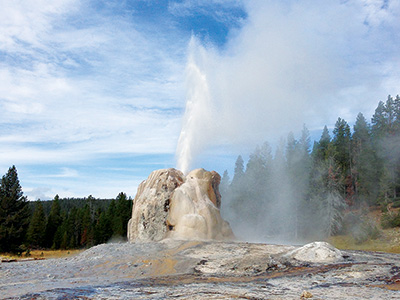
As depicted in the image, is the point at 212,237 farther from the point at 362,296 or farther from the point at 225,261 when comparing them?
the point at 362,296

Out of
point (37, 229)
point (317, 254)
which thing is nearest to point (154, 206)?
point (317, 254)

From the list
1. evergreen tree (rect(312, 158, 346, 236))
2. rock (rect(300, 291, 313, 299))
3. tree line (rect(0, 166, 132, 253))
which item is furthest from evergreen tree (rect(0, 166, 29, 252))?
rock (rect(300, 291, 313, 299))

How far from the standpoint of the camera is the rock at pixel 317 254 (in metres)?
11.5

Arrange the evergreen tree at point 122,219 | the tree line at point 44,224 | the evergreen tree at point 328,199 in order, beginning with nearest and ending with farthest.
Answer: the tree line at point 44,224, the evergreen tree at point 328,199, the evergreen tree at point 122,219

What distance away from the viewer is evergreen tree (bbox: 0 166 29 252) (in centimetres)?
3466

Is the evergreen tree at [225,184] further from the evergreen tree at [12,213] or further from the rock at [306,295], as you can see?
the rock at [306,295]

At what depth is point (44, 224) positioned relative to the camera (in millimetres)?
56656

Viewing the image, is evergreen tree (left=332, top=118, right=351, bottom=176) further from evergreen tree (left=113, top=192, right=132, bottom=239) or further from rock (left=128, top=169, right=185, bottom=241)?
rock (left=128, top=169, right=185, bottom=241)

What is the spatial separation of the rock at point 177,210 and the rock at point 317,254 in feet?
19.8

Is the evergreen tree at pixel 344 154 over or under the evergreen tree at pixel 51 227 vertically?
over

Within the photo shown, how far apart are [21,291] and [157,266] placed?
4.47 metres

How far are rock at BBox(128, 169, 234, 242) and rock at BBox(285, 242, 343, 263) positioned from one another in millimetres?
6022

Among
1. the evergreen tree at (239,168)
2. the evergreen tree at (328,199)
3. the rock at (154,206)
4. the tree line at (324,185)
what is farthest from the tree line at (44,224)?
the evergreen tree at (328,199)

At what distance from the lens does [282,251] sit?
13109 mm
